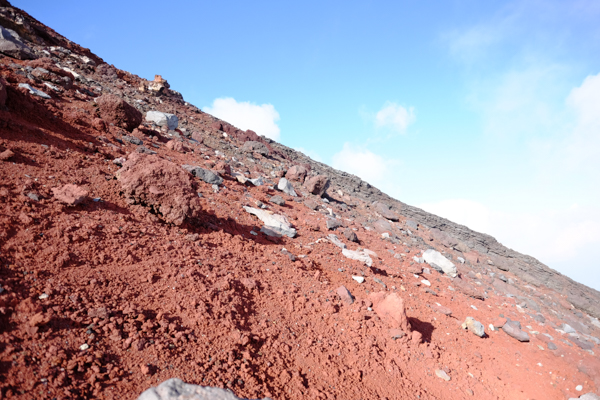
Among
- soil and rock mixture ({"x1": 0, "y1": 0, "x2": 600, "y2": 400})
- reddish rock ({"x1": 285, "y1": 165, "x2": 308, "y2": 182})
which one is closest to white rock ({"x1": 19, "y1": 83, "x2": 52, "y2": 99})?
soil and rock mixture ({"x1": 0, "y1": 0, "x2": 600, "y2": 400})

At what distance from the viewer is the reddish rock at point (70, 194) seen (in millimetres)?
3865

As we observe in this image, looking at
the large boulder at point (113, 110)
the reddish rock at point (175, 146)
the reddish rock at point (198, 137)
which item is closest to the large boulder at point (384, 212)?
the reddish rock at point (198, 137)

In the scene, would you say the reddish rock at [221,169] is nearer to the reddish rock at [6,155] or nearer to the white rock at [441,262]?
the reddish rock at [6,155]

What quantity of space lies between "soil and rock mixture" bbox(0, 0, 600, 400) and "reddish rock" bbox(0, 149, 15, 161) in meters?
0.02

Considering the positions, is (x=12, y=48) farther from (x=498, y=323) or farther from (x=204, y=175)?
(x=498, y=323)

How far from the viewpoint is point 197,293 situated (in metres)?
3.60

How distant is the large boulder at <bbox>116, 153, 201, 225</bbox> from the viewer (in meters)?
4.72

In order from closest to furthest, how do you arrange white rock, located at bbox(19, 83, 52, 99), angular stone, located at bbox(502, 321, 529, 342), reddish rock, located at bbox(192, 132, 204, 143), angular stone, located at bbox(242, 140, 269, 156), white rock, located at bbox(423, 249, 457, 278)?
white rock, located at bbox(19, 83, 52, 99) < angular stone, located at bbox(502, 321, 529, 342) < white rock, located at bbox(423, 249, 457, 278) < reddish rock, located at bbox(192, 132, 204, 143) < angular stone, located at bbox(242, 140, 269, 156)

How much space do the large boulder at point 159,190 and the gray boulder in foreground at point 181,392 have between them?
10.2 ft

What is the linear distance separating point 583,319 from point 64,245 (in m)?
17.9

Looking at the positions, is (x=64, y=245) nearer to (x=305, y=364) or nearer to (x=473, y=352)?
(x=305, y=364)

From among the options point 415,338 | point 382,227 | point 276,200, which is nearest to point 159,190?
point 276,200

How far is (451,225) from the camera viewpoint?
19984mm

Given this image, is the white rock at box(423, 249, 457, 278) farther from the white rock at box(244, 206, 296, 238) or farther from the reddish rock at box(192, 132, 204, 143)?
the reddish rock at box(192, 132, 204, 143)
